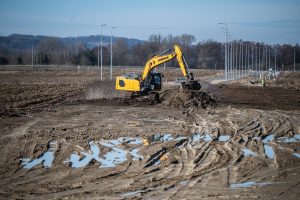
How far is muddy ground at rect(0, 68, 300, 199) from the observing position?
1184cm

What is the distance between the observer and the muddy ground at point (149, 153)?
11844mm

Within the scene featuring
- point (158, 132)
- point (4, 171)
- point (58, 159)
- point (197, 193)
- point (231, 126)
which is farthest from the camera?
point (231, 126)

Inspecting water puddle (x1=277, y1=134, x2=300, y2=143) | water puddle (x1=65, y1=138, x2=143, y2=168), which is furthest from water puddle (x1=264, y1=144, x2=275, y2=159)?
water puddle (x1=65, y1=138, x2=143, y2=168)

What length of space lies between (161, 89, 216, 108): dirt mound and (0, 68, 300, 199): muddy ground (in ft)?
6.03

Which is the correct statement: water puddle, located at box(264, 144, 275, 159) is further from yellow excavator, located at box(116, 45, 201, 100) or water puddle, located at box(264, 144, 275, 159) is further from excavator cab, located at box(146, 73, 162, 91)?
excavator cab, located at box(146, 73, 162, 91)

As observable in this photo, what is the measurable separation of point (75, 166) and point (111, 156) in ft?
5.94

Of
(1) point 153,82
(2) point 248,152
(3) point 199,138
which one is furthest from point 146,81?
(2) point 248,152

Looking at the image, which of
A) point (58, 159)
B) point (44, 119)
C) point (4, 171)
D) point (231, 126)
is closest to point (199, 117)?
point (231, 126)

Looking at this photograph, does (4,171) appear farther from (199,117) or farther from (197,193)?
(199,117)

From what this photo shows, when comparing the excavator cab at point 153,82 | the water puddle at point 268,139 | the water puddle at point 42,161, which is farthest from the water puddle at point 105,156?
the excavator cab at point 153,82

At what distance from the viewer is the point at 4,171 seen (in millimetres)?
13656

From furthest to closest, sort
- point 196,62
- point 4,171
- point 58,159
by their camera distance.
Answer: point 196,62, point 58,159, point 4,171

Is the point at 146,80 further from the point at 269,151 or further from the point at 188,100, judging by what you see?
the point at 269,151

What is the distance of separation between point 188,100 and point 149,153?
52.8 feet
